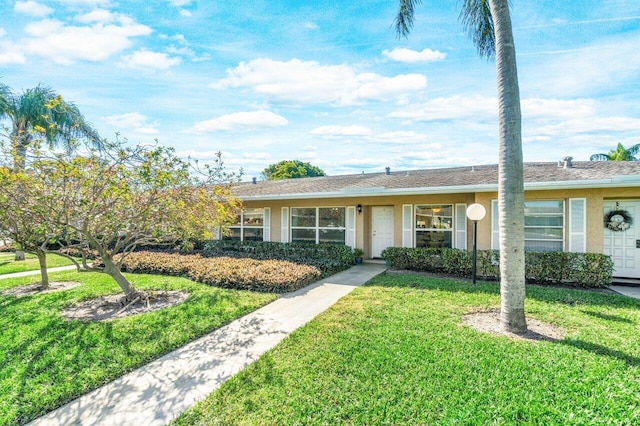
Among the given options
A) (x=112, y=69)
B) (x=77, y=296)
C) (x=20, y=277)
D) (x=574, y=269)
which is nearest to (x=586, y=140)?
(x=574, y=269)

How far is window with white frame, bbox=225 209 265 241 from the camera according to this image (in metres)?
14.8

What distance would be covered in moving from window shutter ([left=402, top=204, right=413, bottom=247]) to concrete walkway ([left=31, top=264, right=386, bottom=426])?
6.30 meters

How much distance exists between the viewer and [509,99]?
5.09 meters

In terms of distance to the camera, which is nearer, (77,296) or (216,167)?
(77,296)

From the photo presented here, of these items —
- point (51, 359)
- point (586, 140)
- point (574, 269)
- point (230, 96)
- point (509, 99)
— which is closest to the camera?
point (51, 359)

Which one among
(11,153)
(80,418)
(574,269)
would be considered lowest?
(80,418)

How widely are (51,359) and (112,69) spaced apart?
8.90 metres

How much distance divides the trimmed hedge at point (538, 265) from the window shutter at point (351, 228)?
2844 millimetres

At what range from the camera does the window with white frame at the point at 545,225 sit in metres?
9.20

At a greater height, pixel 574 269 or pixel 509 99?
pixel 509 99

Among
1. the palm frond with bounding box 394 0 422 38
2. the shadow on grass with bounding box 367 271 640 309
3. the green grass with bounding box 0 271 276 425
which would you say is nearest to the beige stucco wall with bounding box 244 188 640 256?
the shadow on grass with bounding box 367 271 640 309

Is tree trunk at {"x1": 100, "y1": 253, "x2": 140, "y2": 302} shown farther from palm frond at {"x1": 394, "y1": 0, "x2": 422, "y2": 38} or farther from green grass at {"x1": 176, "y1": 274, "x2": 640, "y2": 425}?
palm frond at {"x1": 394, "y1": 0, "x2": 422, "y2": 38}

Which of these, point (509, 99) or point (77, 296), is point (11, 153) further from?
point (509, 99)

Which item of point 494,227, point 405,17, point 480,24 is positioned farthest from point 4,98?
point 494,227
